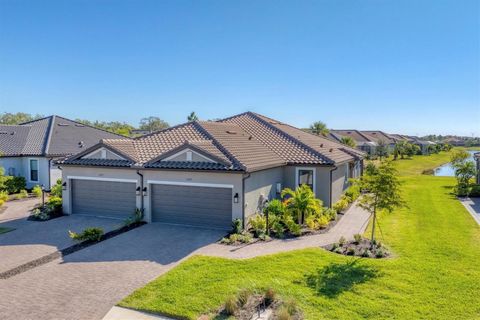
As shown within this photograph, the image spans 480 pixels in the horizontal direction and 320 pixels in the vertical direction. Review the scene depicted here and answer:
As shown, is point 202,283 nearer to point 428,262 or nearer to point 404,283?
point 404,283

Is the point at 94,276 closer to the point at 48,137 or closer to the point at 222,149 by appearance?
the point at 222,149

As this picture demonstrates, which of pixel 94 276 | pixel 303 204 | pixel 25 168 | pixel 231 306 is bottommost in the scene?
pixel 94 276

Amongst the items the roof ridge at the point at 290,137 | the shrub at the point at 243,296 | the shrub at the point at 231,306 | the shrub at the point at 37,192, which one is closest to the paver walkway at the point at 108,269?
the shrub at the point at 231,306

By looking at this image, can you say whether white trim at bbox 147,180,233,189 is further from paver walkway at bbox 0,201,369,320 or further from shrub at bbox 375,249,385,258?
shrub at bbox 375,249,385,258

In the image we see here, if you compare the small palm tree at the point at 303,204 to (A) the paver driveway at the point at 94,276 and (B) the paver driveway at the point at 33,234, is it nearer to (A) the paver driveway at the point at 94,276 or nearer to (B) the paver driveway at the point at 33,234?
(A) the paver driveway at the point at 94,276

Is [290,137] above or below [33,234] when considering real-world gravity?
above

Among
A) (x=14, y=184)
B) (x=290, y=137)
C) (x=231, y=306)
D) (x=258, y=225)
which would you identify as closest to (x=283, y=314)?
(x=231, y=306)
